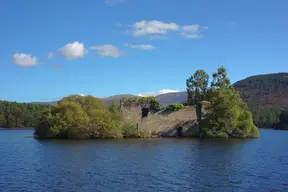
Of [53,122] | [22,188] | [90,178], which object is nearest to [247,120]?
[53,122]

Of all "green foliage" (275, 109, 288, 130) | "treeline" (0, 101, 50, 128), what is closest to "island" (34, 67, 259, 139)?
"treeline" (0, 101, 50, 128)

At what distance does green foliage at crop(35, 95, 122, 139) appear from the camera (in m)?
64.0

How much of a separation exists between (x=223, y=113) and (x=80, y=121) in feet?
84.6

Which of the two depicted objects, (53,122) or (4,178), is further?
(53,122)

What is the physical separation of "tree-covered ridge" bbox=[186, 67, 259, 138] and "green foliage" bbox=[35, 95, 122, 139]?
16.3 metres

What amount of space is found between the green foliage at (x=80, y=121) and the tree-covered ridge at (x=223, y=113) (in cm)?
1627

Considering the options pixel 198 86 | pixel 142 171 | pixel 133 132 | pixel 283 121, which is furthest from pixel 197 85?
pixel 283 121

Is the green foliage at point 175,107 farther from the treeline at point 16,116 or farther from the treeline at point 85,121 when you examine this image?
the treeline at point 16,116

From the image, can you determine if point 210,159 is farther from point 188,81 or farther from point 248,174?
point 188,81

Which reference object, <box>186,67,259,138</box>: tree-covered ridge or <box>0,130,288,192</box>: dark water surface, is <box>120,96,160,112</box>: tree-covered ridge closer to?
<box>186,67,259,138</box>: tree-covered ridge

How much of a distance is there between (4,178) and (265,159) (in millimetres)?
26072

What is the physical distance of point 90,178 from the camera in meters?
26.9

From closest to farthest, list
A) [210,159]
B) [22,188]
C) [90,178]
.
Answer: [22,188] → [90,178] → [210,159]

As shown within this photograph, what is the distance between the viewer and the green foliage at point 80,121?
64.0 metres
